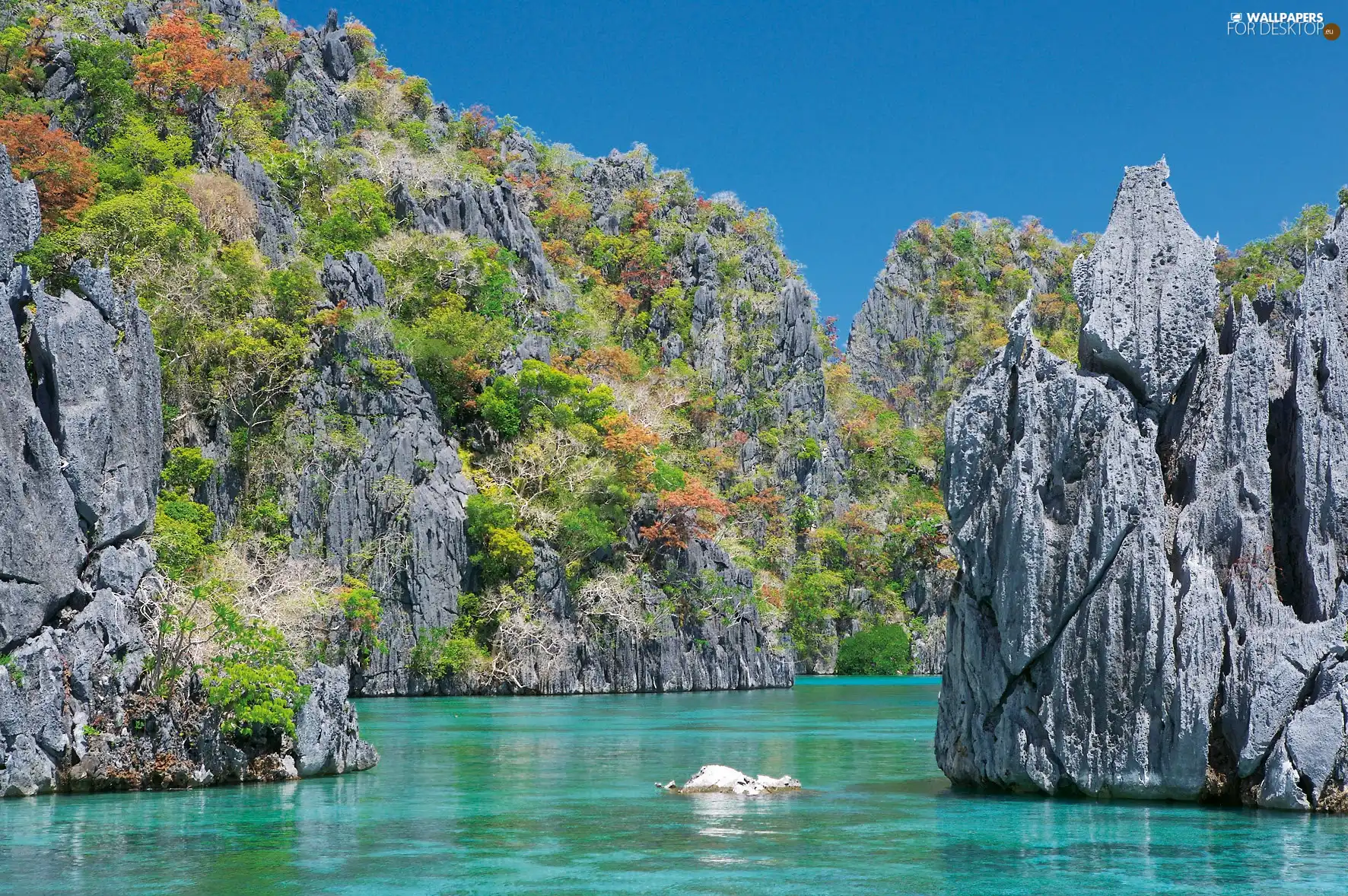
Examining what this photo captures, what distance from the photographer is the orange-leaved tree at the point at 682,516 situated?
Answer: 43.0 m

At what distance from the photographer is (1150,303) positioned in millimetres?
13961

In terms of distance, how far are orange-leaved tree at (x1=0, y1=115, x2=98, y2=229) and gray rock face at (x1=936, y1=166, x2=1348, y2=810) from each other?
32.1m

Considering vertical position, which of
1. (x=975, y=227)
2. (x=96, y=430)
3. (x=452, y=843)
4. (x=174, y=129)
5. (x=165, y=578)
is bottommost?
(x=452, y=843)

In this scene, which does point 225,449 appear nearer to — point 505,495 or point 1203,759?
point 505,495

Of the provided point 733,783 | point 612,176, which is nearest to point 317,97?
point 612,176

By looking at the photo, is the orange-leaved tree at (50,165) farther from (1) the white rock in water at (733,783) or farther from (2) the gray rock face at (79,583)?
(1) the white rock in water at (733,783)

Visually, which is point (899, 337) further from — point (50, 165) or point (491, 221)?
point (50, 165)

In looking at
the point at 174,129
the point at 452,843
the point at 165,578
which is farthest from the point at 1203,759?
the point at 174,129

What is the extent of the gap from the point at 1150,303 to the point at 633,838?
7877mm

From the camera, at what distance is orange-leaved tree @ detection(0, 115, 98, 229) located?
122 feet

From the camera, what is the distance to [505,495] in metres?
40.8

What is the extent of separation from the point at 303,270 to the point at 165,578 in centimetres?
2502

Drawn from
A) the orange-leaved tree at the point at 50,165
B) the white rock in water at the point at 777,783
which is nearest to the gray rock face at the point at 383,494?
the orange-leaved tree at the point at 50,165

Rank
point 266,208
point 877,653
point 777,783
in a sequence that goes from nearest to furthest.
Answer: point 777,783
point 266,208
point 877,653
